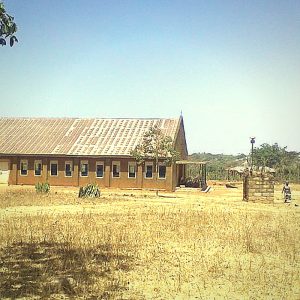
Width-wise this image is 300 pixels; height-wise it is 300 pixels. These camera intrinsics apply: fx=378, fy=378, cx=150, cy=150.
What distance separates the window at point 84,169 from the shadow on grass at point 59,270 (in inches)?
995

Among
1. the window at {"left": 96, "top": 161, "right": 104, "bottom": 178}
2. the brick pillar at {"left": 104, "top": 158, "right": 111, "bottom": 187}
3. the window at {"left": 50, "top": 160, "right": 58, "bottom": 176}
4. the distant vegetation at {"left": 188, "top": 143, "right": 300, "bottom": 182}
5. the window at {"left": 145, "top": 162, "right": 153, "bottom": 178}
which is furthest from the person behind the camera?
the distant vegetation at {"left": 188, "top": 143, "right": 300, "bottom": 182}

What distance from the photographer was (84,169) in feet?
118

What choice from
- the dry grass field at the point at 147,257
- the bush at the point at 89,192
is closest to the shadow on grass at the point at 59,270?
the dry grass field at the point at 147,257

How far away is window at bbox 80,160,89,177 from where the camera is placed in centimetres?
3575

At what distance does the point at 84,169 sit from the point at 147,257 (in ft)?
89.5

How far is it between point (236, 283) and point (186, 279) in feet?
3.30

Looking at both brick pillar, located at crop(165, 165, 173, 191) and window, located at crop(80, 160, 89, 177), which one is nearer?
brick pillar, located at crop(165, 165, 173, 191)

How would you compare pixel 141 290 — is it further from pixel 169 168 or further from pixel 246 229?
pixel 169 168

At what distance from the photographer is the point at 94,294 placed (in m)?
6.82

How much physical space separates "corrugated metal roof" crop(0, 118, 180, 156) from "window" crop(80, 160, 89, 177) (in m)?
1.14

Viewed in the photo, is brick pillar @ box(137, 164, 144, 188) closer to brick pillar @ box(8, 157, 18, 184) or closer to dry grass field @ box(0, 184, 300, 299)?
brick pillar @ box(8, 157, 18, 184)

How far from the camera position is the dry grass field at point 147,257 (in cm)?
711

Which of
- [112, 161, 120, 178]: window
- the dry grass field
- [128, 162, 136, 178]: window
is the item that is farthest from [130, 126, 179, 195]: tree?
the dry grass field

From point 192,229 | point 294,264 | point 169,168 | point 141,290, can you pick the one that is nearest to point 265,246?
point 294,264
